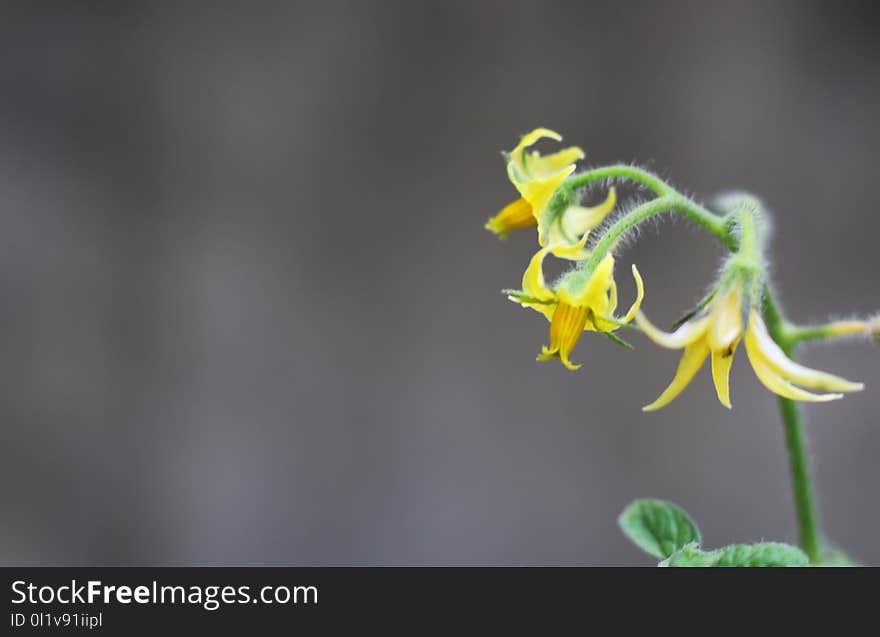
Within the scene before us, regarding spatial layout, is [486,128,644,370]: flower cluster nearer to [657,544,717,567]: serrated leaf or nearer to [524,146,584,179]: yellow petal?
[524,146,584,179]: yellow petal

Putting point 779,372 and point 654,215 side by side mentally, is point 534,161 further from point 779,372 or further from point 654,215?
point 779,372

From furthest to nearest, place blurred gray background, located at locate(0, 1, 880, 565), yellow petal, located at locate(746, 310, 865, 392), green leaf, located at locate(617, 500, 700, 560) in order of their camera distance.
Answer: blurred gray background, located at locate(0, 1, 880, 565) → green leaf, located at locate(617, 500, 700, 560) → yellow petal, located at locate(746, 310, 865, 392)

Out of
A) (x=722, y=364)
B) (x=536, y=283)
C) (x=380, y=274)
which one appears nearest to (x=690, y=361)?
(x=722, y=364)

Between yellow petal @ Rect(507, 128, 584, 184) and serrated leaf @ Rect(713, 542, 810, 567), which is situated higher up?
yellow petal @ Rect(507, 128, 584, 184)

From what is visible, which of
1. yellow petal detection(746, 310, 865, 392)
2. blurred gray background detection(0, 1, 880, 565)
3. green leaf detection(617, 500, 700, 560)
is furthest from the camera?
blurred gray background detection(0, 1, 880, 565)

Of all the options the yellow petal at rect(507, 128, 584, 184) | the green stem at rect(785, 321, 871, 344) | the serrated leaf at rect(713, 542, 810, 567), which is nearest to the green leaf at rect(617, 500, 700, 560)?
the serrated leaf at rect(713, 542, 810, 567)

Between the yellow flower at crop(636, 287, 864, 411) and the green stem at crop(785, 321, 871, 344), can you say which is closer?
the yellow flower at crop(636, 287, 864, 411)

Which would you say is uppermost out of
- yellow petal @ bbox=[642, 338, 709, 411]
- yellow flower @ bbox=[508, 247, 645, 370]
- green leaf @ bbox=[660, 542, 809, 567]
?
yellow flower @ bbox=[508, 247, 645, 370]

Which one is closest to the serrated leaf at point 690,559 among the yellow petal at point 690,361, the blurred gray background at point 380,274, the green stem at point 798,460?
the yellow petal at point 690,361
